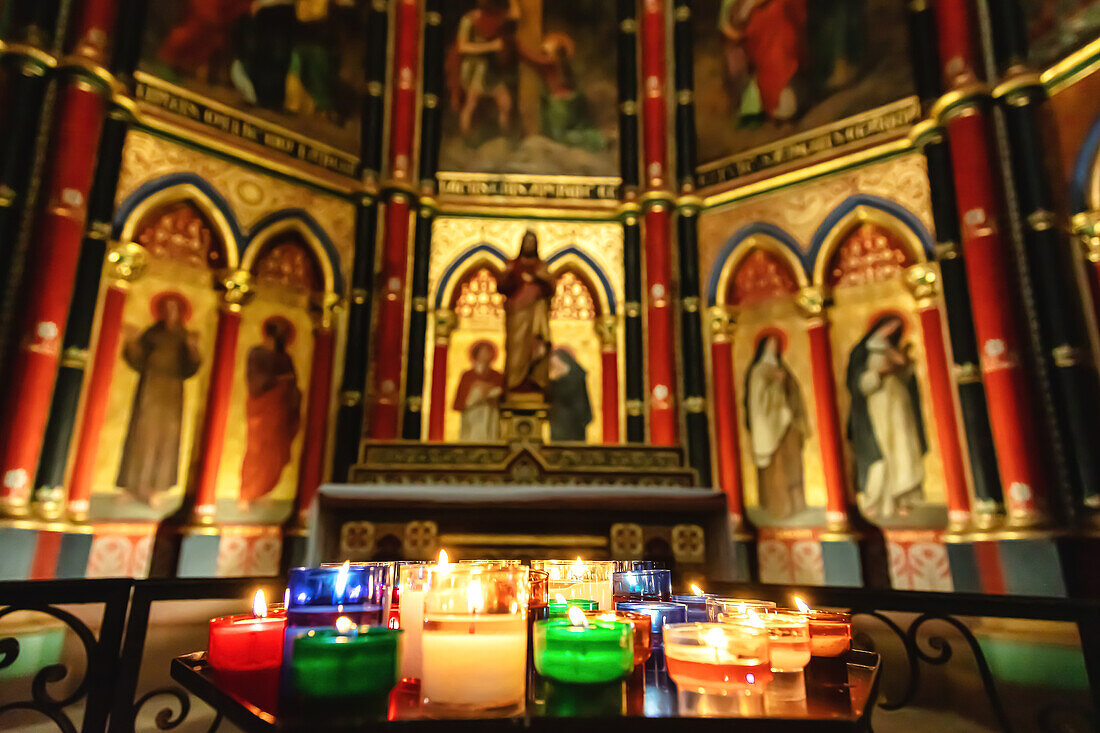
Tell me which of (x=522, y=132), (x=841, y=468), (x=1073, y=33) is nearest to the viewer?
(x=1073, y=33)

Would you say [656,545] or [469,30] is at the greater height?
[469,30]

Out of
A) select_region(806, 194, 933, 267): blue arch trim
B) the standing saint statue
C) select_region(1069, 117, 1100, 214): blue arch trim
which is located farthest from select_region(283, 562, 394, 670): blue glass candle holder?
select_region(806, 194, 933, 267): blue arch trim

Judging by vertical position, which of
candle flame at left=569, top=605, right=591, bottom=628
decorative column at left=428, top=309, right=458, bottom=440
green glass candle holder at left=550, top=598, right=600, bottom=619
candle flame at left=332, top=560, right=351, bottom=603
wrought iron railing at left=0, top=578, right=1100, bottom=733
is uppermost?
decorative column at left=428, top=309, right=458, bottom=440

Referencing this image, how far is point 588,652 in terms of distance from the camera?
87 centimetres

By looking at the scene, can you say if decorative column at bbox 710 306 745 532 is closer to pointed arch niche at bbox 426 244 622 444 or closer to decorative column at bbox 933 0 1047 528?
pointed arch niche at bbox 426 244 622 444

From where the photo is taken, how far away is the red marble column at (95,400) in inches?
209

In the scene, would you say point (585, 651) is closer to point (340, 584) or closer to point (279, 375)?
point (340, 584)

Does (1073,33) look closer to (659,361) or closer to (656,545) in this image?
(659,361)

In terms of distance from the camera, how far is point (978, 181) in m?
5.75

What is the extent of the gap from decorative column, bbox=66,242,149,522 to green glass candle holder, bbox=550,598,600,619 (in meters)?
5.54

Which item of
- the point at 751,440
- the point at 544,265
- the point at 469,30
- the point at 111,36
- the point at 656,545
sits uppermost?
the point at 469,30

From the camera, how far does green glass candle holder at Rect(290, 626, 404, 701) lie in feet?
2.38

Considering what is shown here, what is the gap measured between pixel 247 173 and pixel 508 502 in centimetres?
504

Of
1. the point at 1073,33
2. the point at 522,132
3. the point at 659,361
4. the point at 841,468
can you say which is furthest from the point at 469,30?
the point at 841,468
